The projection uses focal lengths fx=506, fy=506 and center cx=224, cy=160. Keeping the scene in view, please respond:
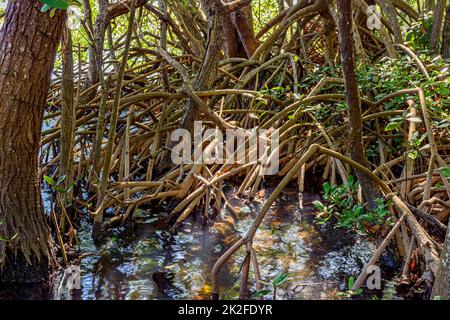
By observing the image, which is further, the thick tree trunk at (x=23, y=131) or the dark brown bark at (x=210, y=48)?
the dark brown bark at (x=210, y=48)

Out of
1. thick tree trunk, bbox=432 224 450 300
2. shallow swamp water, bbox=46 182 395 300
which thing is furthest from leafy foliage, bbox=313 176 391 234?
thick tree trunk, bbox=432 224 450 300

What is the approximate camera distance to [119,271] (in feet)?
8.95

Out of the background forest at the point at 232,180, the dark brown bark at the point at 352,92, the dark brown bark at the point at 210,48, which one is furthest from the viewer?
the dark brown bark at the point at 210,48

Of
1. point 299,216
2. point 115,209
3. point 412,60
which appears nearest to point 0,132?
point 115,209

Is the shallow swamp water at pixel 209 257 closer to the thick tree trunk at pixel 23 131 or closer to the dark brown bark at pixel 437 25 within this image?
the thick tree trunk at pixel 23 131

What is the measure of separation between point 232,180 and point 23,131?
2135 mm

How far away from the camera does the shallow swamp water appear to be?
251cm

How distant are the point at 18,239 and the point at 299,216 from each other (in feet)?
6.32

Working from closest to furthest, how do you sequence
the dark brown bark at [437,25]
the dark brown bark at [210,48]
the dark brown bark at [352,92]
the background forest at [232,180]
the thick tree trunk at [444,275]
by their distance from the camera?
the thick tree trunk at [444,275] → the dark brown bark at [352,92] → the background forest at [232,180] → the dark brown bark at [210,48] → the dark brown bark at [437,25]

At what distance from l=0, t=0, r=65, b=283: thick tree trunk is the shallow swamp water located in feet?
0.84

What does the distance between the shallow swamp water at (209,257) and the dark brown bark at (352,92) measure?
1.58ft

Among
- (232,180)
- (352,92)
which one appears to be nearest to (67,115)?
(352,92)

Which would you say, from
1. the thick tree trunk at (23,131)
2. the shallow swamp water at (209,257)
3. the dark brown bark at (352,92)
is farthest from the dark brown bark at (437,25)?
the thick tree trunk at (23,131)

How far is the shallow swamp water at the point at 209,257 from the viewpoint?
2.51 metres
